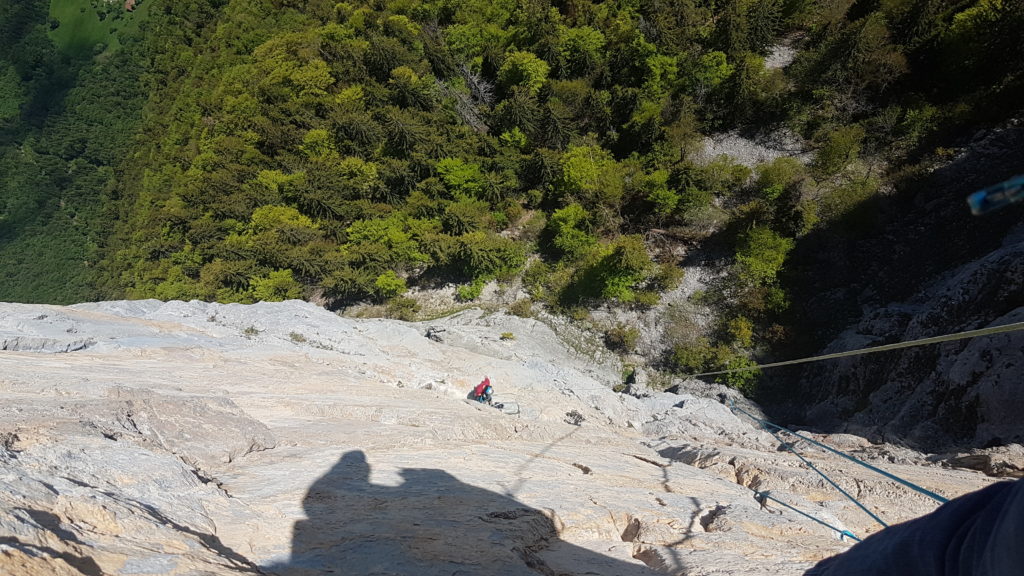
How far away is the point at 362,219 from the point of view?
→ 104 feet

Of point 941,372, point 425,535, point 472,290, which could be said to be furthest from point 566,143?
point 425,535

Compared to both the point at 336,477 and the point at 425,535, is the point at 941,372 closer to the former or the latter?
the point at 425,535

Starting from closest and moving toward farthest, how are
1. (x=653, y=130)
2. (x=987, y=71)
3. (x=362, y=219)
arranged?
(x=987, y=71), (x=653, y=130), (x=362, y=219)

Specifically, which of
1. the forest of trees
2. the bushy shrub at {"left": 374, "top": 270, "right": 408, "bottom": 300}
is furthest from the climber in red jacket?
the bushy shrub at {"left": 374, "top": 270, "right": 408, "bottom": 300}

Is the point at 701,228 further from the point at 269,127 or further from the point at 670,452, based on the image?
the point at 269,127

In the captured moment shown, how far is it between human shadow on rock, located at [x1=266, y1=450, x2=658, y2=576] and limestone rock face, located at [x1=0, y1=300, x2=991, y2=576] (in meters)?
0.03

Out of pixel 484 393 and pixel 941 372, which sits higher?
pixel 484 393

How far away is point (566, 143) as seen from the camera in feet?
98.3

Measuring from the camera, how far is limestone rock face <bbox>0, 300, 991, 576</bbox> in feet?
13.4

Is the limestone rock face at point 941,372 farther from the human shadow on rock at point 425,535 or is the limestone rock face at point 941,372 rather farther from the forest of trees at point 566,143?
the human shadow on rock at point 425,535

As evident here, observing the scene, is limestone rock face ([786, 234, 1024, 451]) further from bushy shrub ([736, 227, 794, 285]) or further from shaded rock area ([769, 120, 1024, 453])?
bushy shrub ([736, 227, 794, 285])

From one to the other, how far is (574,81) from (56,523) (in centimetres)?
3304

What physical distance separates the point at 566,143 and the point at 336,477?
2688 cm

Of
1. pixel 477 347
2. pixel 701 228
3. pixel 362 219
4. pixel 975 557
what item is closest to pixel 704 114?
pixel 701 228
